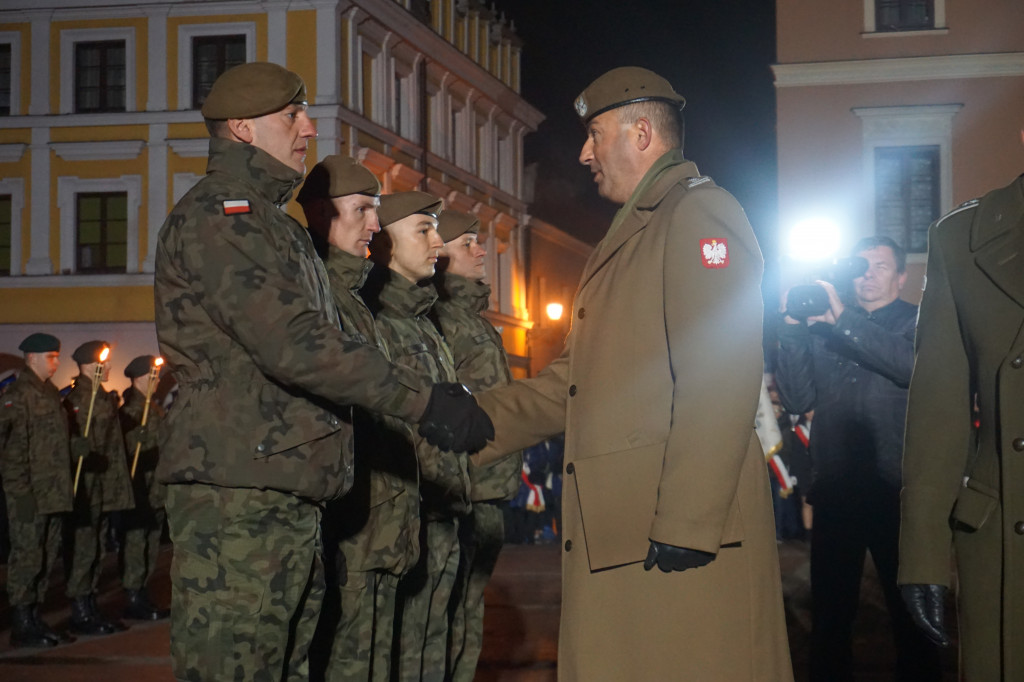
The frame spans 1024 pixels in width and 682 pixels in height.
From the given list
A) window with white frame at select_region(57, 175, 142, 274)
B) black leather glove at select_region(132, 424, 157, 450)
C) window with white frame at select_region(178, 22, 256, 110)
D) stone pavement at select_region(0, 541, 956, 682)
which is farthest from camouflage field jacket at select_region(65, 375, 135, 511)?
window with white frame at select_region(178, 22, 256, 110)

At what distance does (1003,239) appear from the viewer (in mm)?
3367

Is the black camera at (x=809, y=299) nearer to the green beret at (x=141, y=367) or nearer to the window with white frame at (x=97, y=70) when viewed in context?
the green beret at (x=141, y=367)

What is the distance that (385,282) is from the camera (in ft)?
20.4

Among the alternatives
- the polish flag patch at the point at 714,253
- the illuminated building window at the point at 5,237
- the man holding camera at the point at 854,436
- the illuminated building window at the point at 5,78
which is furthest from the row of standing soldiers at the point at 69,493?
the illuminated building window at the point at 5,78

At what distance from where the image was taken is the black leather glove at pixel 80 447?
10.5m

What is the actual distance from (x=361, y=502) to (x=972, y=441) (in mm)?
2575

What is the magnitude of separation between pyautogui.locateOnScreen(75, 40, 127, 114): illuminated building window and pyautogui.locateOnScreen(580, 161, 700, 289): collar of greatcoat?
34.1 metres

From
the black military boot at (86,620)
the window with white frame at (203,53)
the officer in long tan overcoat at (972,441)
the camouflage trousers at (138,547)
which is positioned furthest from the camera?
the window with white frame at (203,53)

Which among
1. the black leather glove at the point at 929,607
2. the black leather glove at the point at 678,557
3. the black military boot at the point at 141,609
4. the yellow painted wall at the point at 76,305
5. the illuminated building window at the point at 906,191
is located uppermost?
the illuminated building window at the point at 906,191

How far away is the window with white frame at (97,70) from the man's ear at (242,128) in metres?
32.8

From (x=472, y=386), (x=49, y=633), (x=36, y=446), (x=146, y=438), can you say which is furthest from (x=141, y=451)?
(x=472, y=386)

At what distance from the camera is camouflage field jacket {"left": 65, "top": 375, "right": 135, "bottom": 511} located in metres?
10.6

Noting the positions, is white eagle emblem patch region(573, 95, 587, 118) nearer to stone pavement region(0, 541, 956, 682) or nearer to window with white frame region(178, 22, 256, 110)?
stone pavement region(0, 541, 956, 682)

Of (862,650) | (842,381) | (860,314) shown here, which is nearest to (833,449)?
(842,381)
